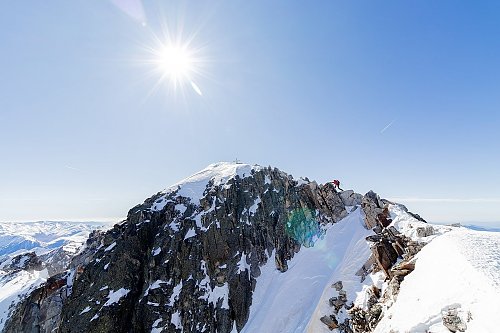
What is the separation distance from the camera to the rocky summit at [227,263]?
41500 mm

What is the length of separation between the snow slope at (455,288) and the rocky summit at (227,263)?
1402cm

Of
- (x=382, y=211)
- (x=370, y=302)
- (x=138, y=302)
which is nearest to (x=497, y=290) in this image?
(x=370, y=302)

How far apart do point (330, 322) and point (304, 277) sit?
13.7 m

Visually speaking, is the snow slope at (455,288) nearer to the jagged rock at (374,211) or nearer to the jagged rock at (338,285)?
the jagged rock at (338,285)

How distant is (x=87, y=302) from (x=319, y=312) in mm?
44133

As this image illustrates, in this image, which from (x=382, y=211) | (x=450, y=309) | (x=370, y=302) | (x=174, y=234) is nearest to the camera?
(x=450, y=309)

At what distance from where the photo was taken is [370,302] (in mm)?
27547

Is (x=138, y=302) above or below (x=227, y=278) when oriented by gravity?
below

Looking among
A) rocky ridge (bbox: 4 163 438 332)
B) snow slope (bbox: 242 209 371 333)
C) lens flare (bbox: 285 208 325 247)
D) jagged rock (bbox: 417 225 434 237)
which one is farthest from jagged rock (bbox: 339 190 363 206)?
jagged rock (bbox: 417 225 434 237)

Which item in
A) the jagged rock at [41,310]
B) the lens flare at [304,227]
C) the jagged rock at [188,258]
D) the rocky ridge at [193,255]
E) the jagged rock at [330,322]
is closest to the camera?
the jagged rock at [330,322]

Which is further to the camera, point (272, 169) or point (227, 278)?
point (272, 169)

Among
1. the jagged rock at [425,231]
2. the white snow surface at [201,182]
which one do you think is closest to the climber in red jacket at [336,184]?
the white snow surface at [201,182]

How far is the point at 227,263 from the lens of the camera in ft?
178

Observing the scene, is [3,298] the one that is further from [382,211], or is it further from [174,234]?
[382,211]
